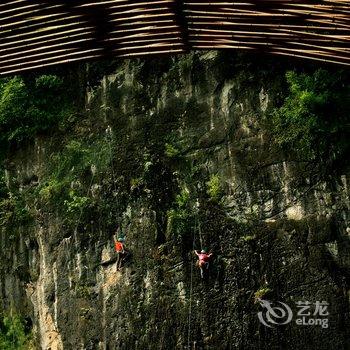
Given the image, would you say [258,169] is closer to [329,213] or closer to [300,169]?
[300,169]

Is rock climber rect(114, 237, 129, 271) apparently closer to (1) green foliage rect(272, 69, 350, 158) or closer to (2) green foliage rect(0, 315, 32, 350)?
(2) green foliage rect(0, 315, 32, 350)

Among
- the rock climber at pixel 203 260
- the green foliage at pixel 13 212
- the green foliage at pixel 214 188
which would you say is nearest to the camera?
the rock climber at pixel 203 260

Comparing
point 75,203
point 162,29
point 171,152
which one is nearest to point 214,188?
point 171,152

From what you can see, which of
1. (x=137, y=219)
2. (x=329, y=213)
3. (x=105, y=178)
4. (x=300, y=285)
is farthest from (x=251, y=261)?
(x=105, y=178)

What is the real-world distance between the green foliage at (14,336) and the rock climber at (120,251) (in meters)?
2.49

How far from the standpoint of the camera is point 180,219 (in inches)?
326

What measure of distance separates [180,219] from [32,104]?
360 cm

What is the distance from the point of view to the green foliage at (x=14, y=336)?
9.59 m

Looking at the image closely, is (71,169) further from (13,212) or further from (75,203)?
(13,212)

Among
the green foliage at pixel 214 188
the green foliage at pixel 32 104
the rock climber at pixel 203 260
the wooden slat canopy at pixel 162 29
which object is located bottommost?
the wooden slat canopy at pixel 162 29

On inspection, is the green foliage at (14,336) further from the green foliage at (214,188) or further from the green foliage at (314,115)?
the green foliage at (314,115)

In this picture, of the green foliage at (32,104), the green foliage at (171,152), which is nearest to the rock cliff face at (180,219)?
the green foliage at (171,152)

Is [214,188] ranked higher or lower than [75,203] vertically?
lower

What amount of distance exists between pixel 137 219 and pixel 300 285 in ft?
8.35
